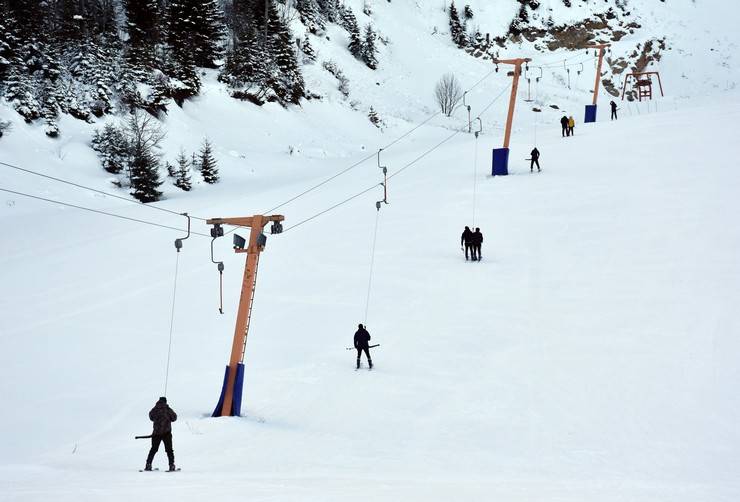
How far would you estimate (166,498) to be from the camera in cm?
841

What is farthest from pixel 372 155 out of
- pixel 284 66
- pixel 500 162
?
pixel 500 162

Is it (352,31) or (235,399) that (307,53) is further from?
(235,399)

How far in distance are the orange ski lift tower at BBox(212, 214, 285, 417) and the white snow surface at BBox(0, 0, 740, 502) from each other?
54 centimetres

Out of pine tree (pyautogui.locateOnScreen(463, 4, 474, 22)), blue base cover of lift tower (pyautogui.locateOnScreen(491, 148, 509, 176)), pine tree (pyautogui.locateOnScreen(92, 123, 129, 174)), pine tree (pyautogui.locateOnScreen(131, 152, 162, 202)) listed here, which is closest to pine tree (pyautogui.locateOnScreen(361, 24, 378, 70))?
pine tree (pyautogui.locateOnScreen(463, 4, 474, 22))

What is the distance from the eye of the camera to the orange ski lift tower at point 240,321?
46.7 ft

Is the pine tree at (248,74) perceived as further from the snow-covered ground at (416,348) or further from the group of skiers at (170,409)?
the group of skiers at (170,409)

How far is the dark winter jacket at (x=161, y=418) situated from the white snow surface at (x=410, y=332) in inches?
29.3

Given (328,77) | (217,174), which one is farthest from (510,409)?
(328,77)

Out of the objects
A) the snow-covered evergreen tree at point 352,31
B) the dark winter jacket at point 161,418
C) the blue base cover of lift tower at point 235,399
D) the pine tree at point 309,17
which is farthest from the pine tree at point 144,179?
the snow-covered evergreen tree at point 352,31

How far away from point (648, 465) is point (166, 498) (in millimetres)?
7045

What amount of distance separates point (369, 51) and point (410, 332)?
56.3m

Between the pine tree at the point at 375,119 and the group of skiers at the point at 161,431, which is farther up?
the pine tree at the point at 375,119

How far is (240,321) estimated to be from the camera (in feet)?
48.4

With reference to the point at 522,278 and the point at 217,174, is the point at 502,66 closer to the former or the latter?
the point at 217,174
